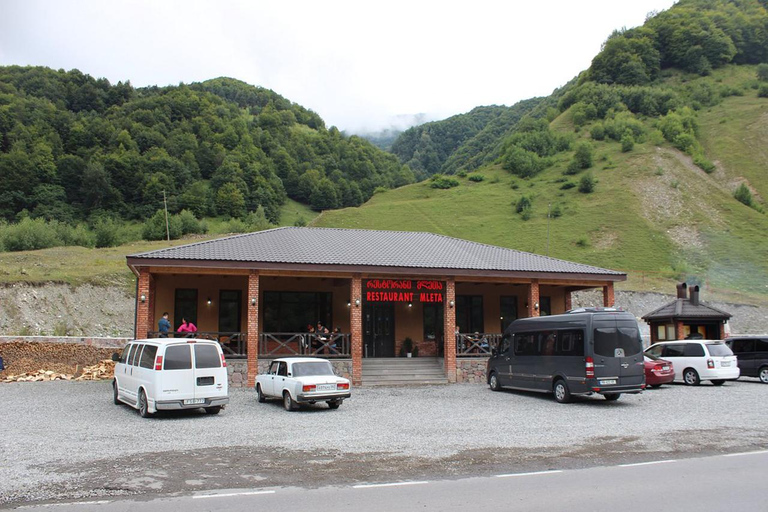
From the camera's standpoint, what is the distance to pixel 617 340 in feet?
48.4

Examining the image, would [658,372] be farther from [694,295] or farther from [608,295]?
[694,295]

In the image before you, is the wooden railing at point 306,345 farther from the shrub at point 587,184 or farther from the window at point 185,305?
the shrub at point 587,184

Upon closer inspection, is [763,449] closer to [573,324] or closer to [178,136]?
[573,324]

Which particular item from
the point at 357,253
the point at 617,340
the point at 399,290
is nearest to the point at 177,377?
the point at 399,290

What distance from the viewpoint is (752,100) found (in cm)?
10044

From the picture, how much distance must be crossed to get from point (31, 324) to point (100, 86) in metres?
81.1

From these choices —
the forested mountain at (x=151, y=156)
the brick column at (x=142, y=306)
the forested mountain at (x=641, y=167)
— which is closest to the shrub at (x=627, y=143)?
the forested mountain at (x=641, y=167)

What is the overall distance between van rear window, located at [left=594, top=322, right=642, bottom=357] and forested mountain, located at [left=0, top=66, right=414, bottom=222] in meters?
75.9

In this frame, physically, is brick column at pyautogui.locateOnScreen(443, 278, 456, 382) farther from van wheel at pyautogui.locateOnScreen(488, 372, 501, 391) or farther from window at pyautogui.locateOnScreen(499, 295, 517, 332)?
window at pyautogui.locateOnScreen(499, 295, 517, 332)

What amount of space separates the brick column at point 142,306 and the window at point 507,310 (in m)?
14.8

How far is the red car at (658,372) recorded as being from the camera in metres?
18.6

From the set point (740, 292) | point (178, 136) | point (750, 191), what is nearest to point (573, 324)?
point (740, 292)

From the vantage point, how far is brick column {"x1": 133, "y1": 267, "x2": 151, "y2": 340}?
1814cm

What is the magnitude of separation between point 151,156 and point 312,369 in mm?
79227
